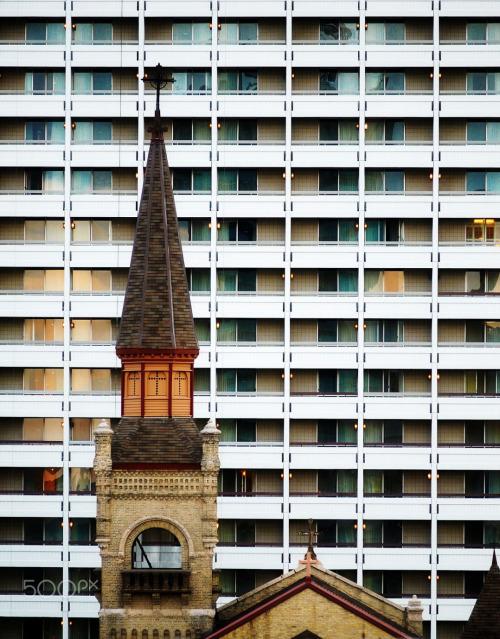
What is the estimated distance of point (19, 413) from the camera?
243 feet

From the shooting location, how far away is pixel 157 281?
48844 millimetres

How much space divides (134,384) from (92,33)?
107 feet

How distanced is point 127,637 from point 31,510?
27918 mm

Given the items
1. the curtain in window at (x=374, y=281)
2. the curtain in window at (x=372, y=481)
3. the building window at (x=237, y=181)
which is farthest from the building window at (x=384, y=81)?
the curtain in window at (x=372, y=481)

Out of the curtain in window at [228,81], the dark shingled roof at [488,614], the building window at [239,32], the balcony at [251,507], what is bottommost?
the dark shingled roof at [488,614]

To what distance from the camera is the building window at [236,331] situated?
243ft

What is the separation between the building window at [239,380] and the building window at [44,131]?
51.0ft

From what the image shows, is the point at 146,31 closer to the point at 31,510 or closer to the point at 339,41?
the point at 339,41

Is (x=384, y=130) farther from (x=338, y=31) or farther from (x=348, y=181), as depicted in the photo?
(x=338, y=31)

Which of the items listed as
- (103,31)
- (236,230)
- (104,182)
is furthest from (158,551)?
(103,31)

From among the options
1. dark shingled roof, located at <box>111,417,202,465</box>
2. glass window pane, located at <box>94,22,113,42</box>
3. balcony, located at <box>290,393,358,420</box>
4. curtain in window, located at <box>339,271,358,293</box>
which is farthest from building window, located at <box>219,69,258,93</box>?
dark shingled roof, located at <box>111,417,202,465</box>

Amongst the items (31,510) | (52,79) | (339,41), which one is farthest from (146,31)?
(31,510)

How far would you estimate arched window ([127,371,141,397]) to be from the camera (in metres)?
48.0

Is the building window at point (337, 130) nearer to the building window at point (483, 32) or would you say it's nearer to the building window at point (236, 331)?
the building window at point (483, 32)
